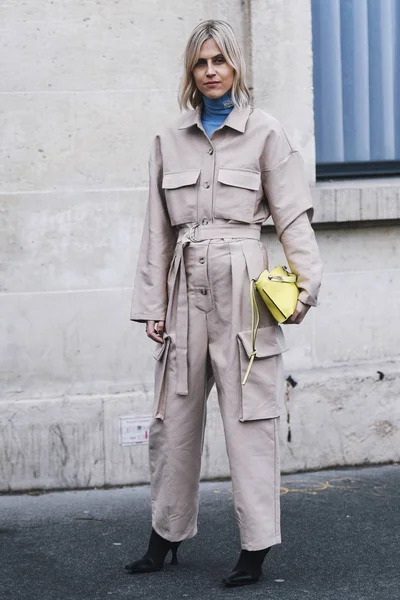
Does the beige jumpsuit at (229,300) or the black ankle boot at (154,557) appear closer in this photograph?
the beige jumpsuit at (229,300)

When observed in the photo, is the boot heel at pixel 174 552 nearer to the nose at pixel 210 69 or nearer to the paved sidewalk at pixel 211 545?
the paved sidewalk at pixel 211 545

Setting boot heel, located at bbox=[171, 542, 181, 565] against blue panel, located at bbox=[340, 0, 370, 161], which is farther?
blue panel, located at bbox=[340, 0, 370, 161]

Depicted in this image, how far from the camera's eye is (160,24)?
19.2ft

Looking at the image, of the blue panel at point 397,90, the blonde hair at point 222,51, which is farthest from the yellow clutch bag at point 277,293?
the blue panel at point 397,90

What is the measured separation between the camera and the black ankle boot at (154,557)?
4395 mm

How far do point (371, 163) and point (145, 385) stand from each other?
73.8 inches

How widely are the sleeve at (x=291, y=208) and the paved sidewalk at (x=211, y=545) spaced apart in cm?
107

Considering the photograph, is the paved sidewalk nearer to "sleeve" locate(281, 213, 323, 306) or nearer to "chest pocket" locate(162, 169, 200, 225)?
"sleeve" locate(281, 213, 323, 306)

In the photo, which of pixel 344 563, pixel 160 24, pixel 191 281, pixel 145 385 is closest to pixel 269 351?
pixel 191 281

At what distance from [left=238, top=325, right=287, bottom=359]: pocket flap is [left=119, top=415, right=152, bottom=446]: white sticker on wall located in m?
1.67

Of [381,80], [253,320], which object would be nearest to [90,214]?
[253,320]

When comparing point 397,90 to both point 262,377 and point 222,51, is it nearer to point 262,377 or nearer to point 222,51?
point 222,51

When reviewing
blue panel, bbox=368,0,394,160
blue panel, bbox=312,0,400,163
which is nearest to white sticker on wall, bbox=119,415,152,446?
blue panel, bbox=312,0,400,163

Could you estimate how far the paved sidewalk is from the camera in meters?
4.20
